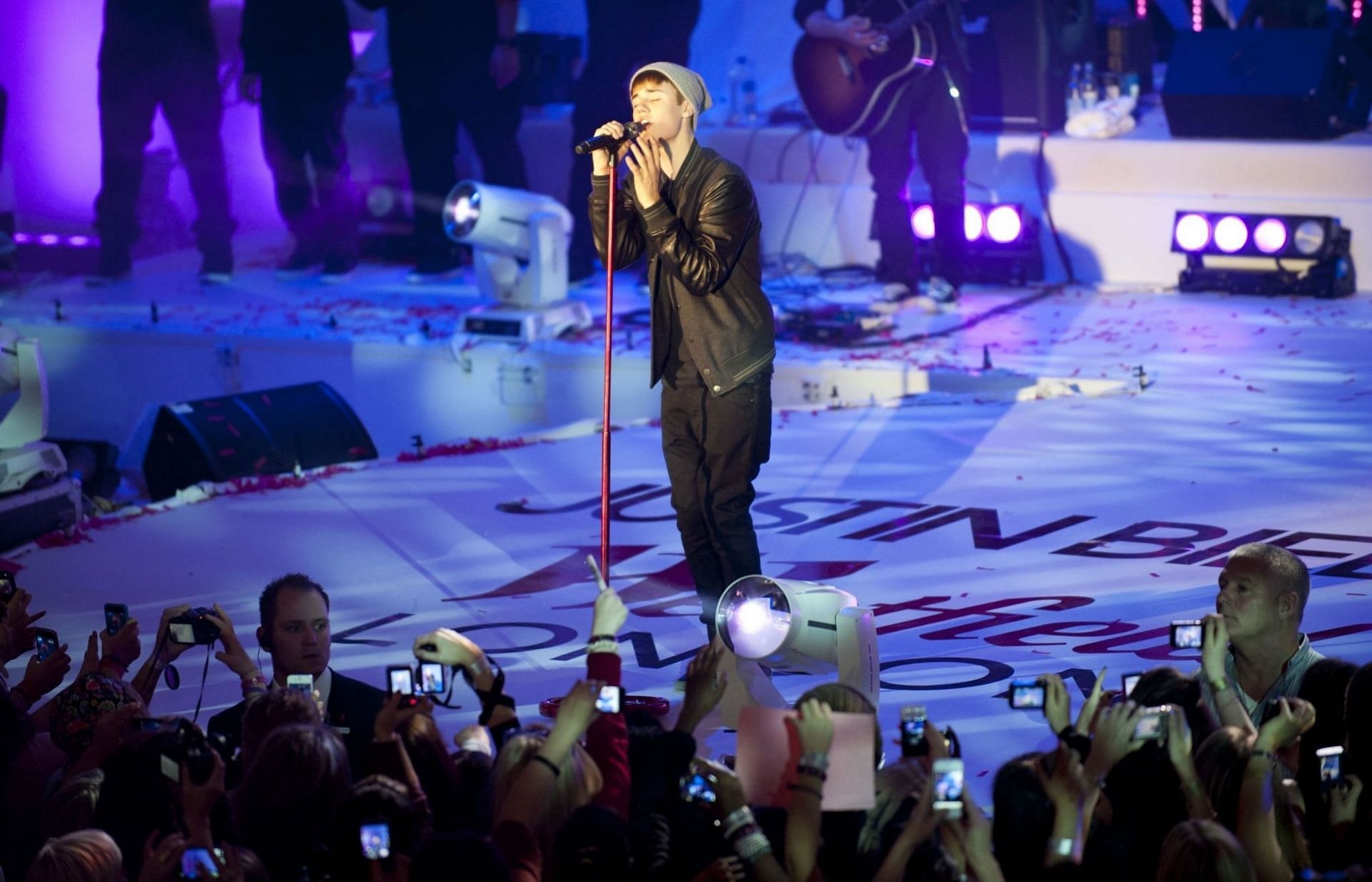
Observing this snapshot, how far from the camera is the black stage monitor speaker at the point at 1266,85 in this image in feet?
29.4

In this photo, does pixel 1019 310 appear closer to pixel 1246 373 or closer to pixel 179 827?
pixel 1246 373

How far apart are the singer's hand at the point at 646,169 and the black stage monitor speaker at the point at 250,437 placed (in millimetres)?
3296

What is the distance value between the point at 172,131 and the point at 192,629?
7.09 metres

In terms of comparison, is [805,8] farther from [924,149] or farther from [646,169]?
[646,169]

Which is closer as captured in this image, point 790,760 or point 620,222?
point 790,760

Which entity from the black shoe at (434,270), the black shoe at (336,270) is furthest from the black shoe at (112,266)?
the black shoe at (434,270)

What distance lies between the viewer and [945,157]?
888cm

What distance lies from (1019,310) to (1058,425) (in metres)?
2.40

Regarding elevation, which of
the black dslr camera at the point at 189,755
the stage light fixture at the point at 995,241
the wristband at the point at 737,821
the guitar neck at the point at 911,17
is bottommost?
the wristband at the point at 737,821

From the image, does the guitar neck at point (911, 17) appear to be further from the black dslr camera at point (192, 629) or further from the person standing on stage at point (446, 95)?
the black dslr camera at point (192, 629)

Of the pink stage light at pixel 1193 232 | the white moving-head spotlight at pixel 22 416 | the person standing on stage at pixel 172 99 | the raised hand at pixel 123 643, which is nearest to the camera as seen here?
the raised hand at pixel 123 643

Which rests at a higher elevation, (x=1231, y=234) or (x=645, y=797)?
(x=1231, y=234)

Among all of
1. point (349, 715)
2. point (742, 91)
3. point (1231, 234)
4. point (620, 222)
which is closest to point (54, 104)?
point (742, 91)

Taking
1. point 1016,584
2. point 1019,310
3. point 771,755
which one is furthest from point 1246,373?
point 771,755
